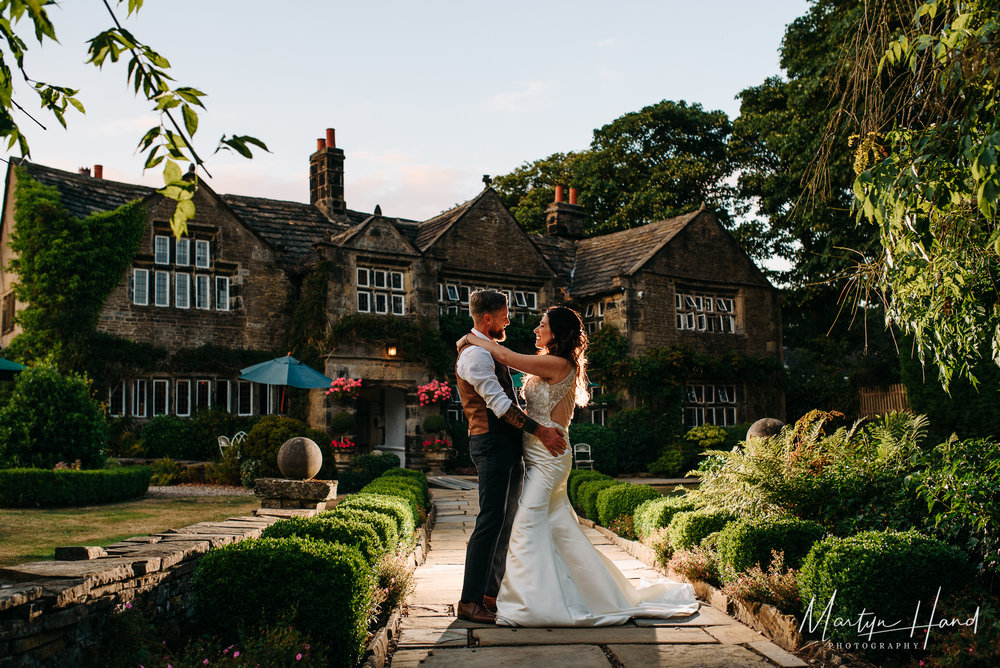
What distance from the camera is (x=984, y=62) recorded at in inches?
217

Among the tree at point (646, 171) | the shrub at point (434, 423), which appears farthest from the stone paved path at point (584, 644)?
the tree at point (646, 171)

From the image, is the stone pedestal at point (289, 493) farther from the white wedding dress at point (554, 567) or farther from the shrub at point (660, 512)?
the white wedding dress at point (554, 567)

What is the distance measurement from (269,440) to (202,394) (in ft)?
19.0

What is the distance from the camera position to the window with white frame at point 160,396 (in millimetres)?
19594

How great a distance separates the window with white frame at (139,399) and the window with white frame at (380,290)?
5320 mm

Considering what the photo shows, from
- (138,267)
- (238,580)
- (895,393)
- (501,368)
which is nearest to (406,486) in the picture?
(501,368)

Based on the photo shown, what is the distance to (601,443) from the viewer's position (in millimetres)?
22156

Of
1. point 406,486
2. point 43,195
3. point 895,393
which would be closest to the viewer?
point 406,486

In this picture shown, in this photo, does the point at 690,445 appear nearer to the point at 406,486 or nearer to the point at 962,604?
the point at 406,486

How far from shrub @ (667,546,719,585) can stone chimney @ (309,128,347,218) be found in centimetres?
1928

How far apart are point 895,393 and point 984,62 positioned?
21.0 metres

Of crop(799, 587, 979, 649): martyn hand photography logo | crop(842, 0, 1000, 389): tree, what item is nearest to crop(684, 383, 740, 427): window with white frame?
crop(842, 0, 1000, 389): tree

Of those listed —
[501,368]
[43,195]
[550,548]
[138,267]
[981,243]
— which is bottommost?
[550,548]

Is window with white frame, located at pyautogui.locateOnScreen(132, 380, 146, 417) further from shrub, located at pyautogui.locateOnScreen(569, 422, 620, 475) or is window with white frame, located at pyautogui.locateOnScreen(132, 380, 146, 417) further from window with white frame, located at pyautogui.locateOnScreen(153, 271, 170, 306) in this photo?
shrub, located at pyautogui.locateOnScreen(569, 422, 620, 475)
